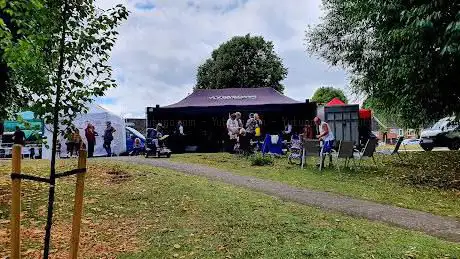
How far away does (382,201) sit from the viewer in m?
8.81

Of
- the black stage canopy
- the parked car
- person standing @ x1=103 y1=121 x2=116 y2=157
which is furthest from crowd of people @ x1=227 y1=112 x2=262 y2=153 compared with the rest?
the parked car

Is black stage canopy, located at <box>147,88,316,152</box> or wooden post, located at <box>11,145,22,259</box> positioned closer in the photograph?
wooden post, located at <box>11,145,22,259</box>

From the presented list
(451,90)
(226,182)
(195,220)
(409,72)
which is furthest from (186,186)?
(451,90)

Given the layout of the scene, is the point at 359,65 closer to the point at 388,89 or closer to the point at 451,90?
the point at 388,89

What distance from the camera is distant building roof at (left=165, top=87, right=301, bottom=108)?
847 inches

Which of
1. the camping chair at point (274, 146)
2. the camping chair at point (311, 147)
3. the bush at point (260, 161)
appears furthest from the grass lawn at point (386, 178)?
the camping chair at point (311, 147)

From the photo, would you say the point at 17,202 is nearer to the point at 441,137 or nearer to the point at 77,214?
the point at 77,214

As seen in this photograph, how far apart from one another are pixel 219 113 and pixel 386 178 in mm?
10757

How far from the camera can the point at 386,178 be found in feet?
40.7

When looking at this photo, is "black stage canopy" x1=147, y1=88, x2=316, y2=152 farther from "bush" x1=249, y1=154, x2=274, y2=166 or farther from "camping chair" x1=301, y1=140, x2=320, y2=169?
"camping chair" x1=301, y1=140, x2=320, y2=169

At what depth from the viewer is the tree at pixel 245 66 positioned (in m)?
47.0

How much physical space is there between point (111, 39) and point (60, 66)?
512 mm

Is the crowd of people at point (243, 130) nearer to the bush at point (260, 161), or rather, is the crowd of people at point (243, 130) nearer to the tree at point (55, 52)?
the bush at point (260, 161)

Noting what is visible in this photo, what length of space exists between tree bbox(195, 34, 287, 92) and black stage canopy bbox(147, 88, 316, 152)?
24.2 meters
